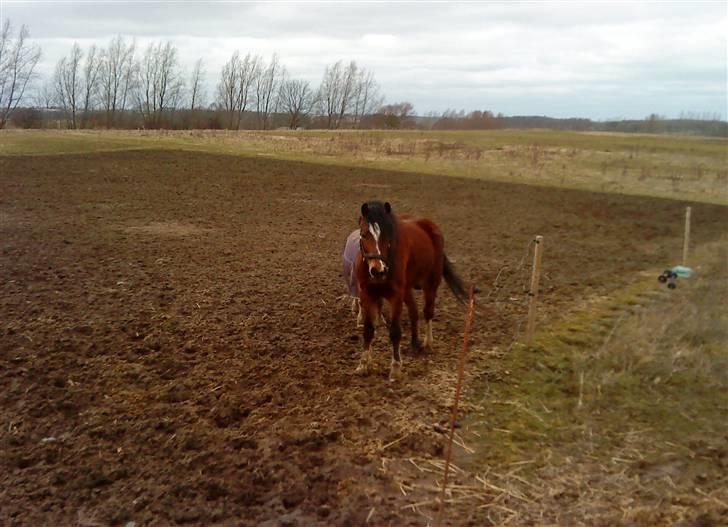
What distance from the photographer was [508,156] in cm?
3125

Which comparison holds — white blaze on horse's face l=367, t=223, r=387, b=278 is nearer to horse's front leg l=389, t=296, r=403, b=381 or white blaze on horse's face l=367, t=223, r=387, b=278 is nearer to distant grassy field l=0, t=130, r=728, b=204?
horse's front leg l=389, t=296, r=403, b=381

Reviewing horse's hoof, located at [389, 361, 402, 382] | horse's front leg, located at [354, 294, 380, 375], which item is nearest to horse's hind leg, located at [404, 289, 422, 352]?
horse's front leg, located at [354, 294, 380, 375]

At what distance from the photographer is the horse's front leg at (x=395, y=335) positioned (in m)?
4.89

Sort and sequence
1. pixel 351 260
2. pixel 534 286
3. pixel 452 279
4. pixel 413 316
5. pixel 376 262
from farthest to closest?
pixel 452 279, pixel 351 260, pixel 534 286, pixel 413 316, pixel 376 262

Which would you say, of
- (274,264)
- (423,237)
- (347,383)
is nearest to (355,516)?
(347,383)

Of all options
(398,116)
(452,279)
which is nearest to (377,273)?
(452,279)

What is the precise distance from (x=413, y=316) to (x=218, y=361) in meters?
1.82

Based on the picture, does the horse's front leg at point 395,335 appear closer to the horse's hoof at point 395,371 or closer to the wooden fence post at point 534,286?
the horse's hoof at point 395,371

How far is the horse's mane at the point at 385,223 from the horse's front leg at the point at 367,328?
0.37m


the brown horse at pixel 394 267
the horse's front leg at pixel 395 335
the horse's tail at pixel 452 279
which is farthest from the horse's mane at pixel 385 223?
the horse's tail at pixel 452 279

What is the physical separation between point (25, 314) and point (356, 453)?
4.17 meters

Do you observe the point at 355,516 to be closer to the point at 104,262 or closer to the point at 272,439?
the point at 272,439

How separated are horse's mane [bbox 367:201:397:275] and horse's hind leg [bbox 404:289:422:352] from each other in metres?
0.60

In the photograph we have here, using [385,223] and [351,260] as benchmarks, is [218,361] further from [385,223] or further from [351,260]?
[385,223]
